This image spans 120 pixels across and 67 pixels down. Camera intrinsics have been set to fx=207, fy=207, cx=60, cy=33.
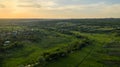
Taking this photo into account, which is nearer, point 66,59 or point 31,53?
point 66,59

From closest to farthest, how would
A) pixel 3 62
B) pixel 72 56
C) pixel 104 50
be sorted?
1. pixel 3 62
2. pixel 72 56
3. pixel 104 50

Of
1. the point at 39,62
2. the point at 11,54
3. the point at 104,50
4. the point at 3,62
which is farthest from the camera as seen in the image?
the point at 104,50

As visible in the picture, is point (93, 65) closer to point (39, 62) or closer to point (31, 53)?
point (39, 62)

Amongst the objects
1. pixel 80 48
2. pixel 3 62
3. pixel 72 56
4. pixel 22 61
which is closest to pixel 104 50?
pixel 80 48

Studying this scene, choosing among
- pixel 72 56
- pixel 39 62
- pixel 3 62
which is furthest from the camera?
pixel 72 56

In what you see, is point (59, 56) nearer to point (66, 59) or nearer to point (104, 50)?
point (66, 59)

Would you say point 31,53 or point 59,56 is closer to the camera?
point 59,56

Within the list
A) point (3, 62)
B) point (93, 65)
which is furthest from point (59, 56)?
point (3, 62)

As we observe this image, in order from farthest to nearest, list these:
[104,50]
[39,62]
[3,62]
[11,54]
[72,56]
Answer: [104,50] → [11,54] → [72,56] → [3,62] → [39,62]
